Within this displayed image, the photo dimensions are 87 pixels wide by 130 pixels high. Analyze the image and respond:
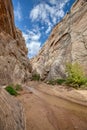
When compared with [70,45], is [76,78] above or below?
below

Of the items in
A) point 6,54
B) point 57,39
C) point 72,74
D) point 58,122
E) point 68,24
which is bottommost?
point 58,122

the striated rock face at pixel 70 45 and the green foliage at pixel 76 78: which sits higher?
the striated rock face at pixel 70 45

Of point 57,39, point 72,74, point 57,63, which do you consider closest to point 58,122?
point 72,74

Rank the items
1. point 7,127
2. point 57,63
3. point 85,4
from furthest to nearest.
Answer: point 85,4 → point 57,63 → point 7,127

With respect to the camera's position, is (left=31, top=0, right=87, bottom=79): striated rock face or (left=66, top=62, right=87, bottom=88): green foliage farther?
(left=31, top=0, right=87, bottom=79): striated rock face

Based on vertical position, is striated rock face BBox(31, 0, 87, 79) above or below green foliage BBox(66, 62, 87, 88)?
above

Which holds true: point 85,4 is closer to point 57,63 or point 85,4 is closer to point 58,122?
point 57,63

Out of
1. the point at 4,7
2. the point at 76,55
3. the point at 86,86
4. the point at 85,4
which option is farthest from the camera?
→ the point at 85,4

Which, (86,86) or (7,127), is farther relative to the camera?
(86,86)

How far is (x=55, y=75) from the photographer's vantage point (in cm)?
4169

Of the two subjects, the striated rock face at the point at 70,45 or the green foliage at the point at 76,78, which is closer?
the green foliage at the point at 76,78

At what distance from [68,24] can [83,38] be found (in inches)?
514

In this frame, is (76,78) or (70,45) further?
(70,45)

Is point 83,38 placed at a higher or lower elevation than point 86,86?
higher
